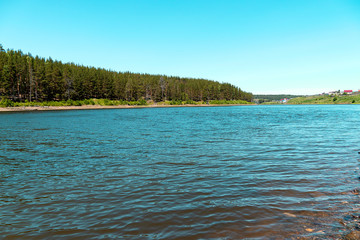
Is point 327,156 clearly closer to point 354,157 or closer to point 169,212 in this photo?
point 354,157

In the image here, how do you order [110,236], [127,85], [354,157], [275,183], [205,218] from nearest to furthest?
1. [110,236]
2. [205,218]
3. [275,183]
4. [354,157]
5. [127,85]

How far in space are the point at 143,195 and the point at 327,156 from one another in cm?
1249

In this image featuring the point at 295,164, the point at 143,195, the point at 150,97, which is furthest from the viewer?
the point at 150,97

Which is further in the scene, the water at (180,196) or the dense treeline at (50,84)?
the dense treeline at (50,84)

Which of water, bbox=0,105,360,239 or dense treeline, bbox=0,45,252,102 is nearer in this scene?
water, bbox=0,105,360,239

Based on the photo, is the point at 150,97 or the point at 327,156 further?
the point at 150,97

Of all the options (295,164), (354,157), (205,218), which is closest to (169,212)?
(205,218)

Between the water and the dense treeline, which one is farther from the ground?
the dense treeline

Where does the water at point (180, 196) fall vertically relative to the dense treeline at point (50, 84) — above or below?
below

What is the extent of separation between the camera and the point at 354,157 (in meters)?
14.6

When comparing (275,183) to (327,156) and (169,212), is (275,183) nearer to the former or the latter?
(169,212)

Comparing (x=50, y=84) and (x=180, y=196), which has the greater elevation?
(x=50, y=84)

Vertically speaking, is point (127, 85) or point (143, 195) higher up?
point (127, 85)

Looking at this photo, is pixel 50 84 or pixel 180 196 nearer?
pixel 180 196
